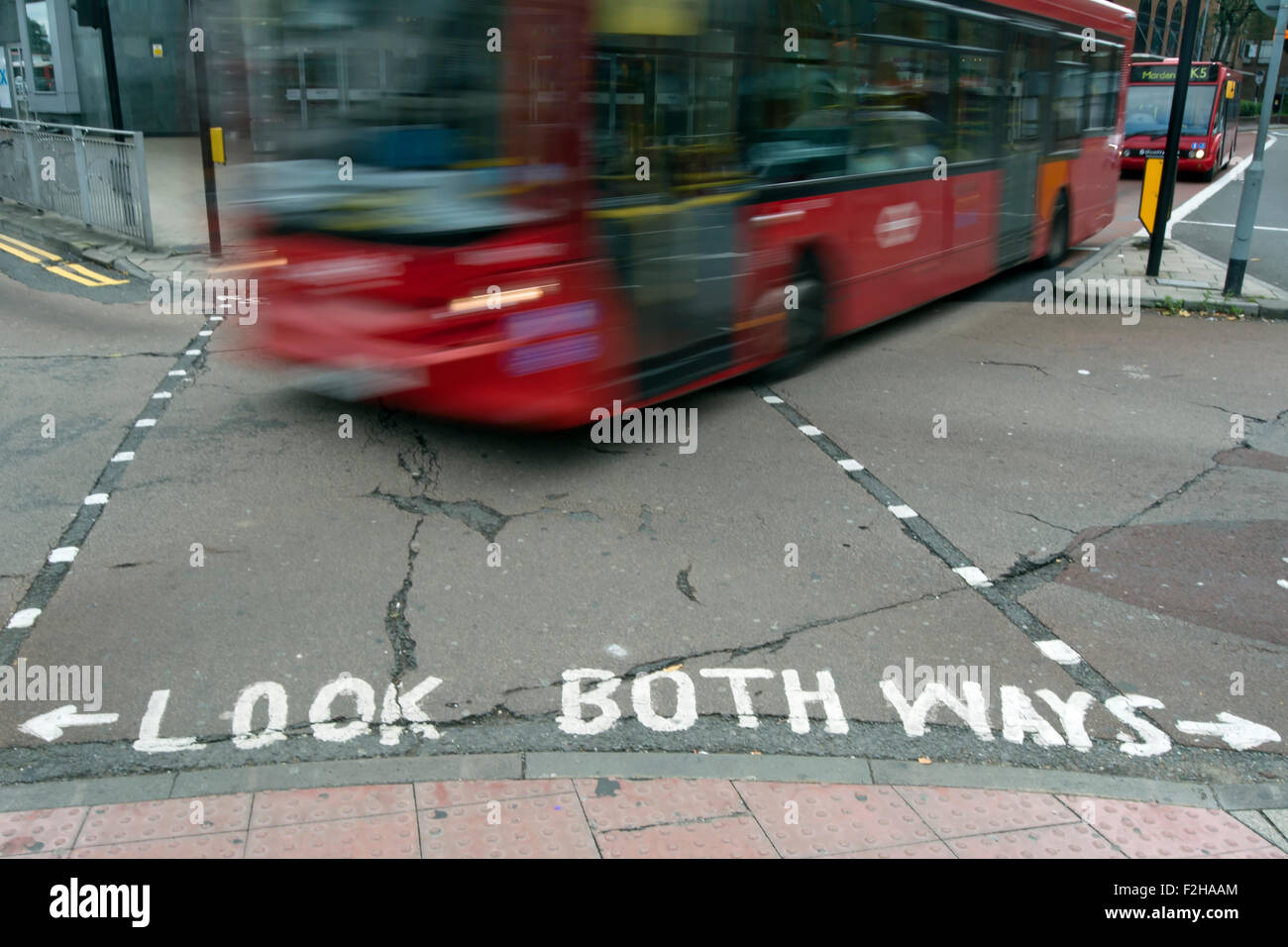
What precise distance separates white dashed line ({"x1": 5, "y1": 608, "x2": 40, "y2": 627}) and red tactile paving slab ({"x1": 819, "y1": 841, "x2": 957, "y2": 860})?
3393 mm

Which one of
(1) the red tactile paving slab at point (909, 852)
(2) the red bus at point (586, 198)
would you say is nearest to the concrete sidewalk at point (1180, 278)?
(2) the red bus at point (586, 198)

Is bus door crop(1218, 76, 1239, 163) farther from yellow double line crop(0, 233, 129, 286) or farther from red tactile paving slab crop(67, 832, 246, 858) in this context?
red tactile paving slab crop(67, 832, 246, 858)

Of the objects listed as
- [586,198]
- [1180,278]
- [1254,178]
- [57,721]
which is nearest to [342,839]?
[57,721]

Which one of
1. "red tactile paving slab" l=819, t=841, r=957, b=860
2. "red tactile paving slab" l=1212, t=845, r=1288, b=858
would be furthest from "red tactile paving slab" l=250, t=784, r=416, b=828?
"red tactile paving slab" l=1212, t=845, r=1288, b=858

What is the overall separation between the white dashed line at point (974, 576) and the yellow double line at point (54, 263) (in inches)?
385

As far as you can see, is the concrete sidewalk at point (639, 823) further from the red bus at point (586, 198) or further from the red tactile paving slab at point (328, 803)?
the red bus at point (586, 198)

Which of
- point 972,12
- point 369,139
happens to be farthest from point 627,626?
point 972,12

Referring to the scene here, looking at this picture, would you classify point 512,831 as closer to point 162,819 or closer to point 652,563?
point 162,819

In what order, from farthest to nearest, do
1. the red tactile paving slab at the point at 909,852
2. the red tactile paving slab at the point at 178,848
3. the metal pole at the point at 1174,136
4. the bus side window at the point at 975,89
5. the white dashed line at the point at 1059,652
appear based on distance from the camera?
the metal pole at the point at 1174,136
the bus side window at the point at 975,89
the white dashed line at the point at 1059,652
the red tactile paving slab at the point at 909,852
the red tactile paving slab at the point at 178,848

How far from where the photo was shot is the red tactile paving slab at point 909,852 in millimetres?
3264

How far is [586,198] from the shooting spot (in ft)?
19.4

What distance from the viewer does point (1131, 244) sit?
16.1m

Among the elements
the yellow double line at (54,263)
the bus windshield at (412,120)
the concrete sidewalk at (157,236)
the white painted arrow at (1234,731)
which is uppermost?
the bus windshield at (412,120)

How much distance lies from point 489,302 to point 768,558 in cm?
197
